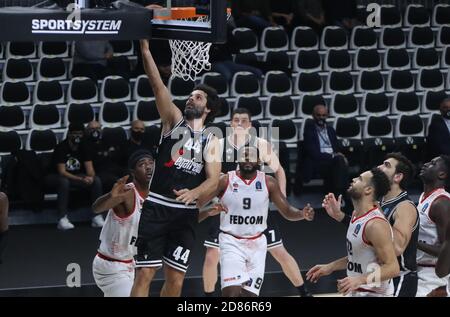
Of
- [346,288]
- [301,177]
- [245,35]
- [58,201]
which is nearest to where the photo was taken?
[346,288]

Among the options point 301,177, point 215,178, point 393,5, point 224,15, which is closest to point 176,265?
point 215,178

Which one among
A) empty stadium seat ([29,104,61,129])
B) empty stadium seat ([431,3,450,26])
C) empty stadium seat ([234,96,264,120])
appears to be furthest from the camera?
empty stadium seat ([431,3,450,26])

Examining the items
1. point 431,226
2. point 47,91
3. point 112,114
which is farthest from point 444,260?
point 47,91

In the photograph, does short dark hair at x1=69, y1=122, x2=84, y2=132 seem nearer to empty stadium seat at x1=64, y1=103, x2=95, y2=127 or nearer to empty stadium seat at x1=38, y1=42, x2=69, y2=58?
empty stadium seat at x1=64, y1=103, x2=95, y2=127

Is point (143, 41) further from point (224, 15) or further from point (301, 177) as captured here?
point (301, 177)

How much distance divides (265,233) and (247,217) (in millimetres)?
862

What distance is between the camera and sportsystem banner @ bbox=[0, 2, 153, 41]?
6.84 meters

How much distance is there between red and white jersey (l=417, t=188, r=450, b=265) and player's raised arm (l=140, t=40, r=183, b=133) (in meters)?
1.93

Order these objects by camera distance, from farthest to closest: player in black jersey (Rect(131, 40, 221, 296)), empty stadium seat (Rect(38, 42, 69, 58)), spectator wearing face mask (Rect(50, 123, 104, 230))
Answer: empty stadium seat (Rect(38, 42, 69, 58)), spectator wearing face mask (Rect(50, 123, 104, 230)), player in black jersey (Rect(131, 40, 221, 296))

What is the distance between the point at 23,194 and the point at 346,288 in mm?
5443

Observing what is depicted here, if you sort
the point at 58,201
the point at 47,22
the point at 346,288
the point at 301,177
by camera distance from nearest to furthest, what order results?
1. the point at 47,22
2. the point at 346,288
3. the point at 58,201
4. the point at 301,177

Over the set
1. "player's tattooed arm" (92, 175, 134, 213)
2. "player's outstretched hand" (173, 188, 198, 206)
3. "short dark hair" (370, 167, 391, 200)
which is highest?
"short dark hair" (370, 167, 391, 200)

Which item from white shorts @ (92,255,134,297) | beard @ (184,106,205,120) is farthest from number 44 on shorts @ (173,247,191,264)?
beard @ (184,106,205,120)

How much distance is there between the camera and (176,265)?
8125mm
